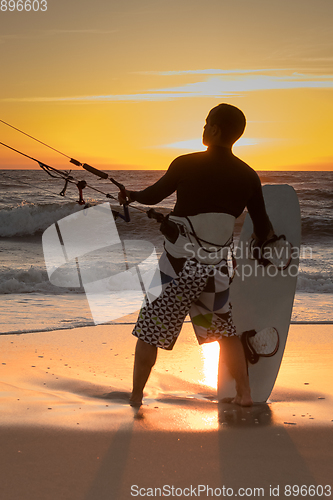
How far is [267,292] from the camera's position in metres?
2.97

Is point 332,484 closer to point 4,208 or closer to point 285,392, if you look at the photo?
point 285,392

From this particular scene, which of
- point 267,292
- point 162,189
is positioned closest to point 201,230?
point 162,189

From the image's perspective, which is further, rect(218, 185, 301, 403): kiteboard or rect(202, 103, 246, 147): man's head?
rect(218, 185, 301, 403): kiteboard

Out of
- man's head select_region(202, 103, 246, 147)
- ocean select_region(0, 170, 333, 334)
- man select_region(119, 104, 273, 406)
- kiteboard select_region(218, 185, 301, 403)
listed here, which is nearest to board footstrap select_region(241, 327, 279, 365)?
kiteboard select_region(218, 185, 301, 403)

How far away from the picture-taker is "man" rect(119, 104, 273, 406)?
7.34 ft

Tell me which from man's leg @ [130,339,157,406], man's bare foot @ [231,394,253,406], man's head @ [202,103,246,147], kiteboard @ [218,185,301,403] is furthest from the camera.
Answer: kiteboard @ [218,185,301,403]

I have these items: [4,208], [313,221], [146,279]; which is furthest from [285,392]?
[4,208]

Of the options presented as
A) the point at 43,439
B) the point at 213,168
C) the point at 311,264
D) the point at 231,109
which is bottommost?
the point at 311,264

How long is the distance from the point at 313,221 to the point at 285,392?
49.9 ft

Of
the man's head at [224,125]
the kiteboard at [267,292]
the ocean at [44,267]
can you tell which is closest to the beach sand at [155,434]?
the kiteboard at [267,292]

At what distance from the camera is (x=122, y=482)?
5.69 ft

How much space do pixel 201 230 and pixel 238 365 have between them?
0.77 meters

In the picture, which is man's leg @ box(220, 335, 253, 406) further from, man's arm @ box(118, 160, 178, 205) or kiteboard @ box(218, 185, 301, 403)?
man's arm @ box(118, 160, 178, 205)

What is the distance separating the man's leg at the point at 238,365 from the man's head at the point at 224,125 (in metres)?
1.01
